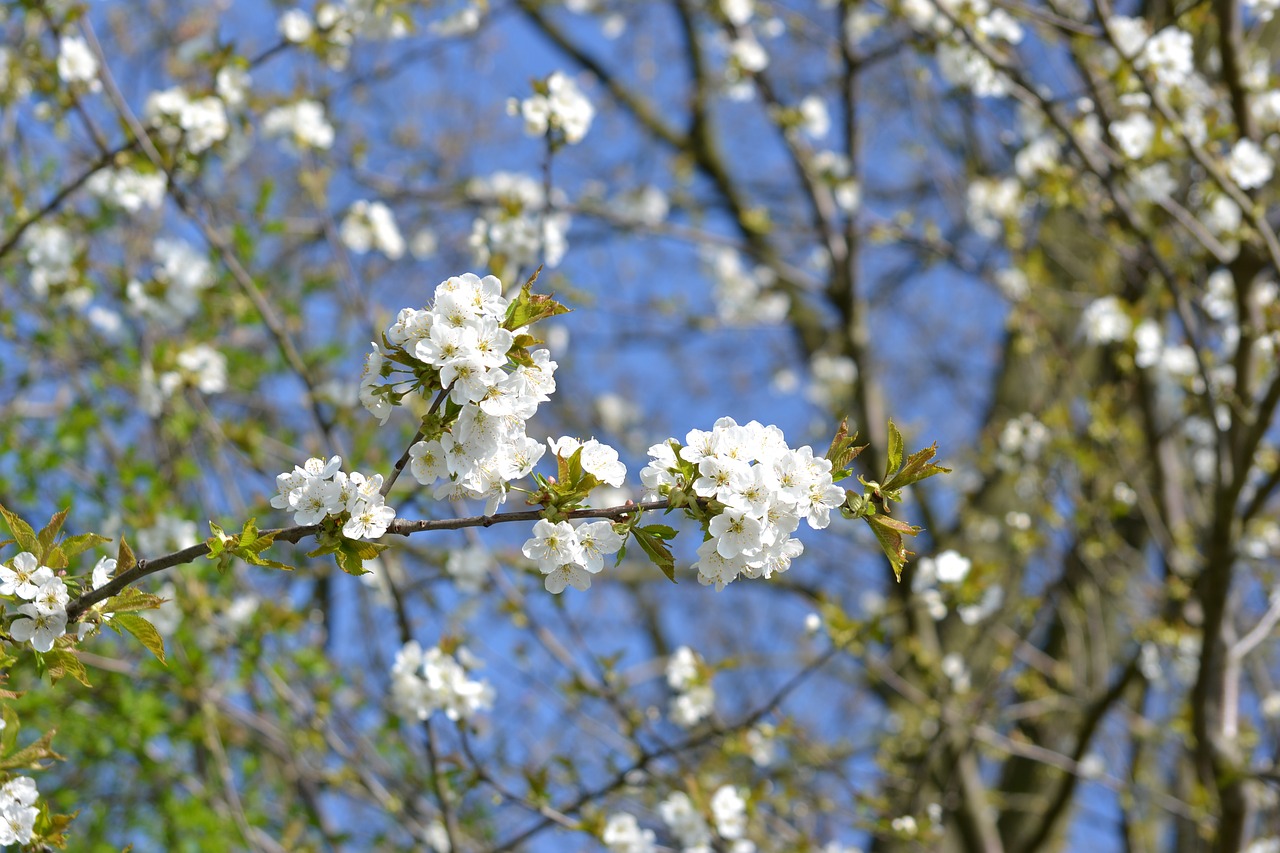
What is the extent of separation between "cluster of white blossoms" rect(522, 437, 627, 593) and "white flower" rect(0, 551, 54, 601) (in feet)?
2.16

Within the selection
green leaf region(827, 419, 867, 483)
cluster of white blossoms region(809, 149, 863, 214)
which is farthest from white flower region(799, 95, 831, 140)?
green leaf region(827, 419, 867, 483)

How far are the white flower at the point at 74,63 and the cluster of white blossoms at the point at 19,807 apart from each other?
6.92ft

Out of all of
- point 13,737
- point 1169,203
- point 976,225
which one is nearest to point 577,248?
point 976,225

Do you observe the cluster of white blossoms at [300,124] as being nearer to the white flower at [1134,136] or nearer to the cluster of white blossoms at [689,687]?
the cluster of white blossoms at [689,687]

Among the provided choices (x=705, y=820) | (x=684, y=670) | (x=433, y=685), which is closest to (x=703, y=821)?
(x=705, y=820)

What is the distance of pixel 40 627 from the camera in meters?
1.51

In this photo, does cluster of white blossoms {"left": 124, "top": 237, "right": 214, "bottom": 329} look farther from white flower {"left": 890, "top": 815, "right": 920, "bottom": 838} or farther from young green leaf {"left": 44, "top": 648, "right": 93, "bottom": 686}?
white flower {"left": 890, "top": 815, "right": 920, "bottom": 838}

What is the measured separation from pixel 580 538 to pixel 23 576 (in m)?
0.77

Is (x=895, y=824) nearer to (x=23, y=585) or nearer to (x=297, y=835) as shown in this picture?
(x=297, y=835)

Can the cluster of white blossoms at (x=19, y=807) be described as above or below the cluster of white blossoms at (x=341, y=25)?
below

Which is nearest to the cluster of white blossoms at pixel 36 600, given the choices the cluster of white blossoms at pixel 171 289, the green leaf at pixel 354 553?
Answer: the green leaf at pixel 354 553

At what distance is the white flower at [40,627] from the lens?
1.50 m

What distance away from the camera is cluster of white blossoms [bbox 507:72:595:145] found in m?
2.97

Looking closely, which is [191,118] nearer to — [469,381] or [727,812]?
[469,381]
